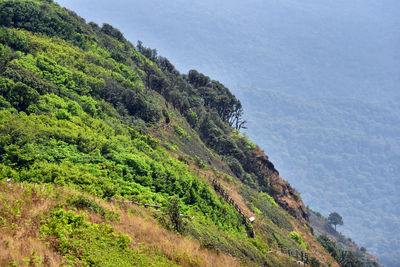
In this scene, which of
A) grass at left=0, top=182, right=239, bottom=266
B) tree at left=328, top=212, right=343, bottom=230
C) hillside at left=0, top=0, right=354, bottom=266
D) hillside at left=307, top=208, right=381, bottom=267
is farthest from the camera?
tree at left=328, top=212, right=343, bottom=230

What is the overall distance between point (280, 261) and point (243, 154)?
41.8 metres

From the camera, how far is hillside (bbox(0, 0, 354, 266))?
11688mm

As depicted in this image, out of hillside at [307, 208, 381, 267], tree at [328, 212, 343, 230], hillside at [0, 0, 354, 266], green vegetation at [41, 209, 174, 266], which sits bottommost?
green vegetation at [41, 209, 174, 266]

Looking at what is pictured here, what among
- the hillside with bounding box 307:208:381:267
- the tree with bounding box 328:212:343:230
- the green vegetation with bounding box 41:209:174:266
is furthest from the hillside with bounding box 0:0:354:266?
the tree with bounding box 328:212:343:230

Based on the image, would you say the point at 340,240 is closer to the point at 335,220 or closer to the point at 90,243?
the point at 335,220

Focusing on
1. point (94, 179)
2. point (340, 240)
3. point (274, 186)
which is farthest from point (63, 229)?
point (340, 240)

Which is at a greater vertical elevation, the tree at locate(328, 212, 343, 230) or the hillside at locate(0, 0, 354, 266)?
the tree at locate(328, 212, 343, 230)

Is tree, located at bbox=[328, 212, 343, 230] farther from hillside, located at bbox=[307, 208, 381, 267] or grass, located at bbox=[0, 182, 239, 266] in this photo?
grass, located at bbox=[0, 182, 239, 266]

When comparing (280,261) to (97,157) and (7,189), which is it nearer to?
(97,157)

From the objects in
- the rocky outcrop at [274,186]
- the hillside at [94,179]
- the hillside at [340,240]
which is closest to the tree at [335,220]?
the hillside at [340,240]

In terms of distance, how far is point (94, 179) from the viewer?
56.6 feet

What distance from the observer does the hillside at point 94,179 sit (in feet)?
A: 38.3

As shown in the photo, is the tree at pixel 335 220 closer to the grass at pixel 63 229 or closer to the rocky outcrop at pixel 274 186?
the rocky outcrop at pixel 274 186

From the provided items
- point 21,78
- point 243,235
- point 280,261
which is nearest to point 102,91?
point 21,78
